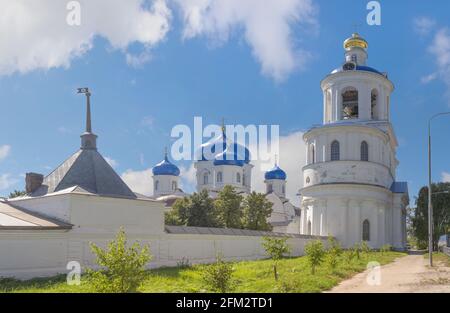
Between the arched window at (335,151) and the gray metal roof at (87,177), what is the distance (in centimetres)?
2210

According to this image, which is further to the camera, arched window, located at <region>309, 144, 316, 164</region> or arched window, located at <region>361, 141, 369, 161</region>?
arched window, located at <region>309, 144, 316, 164</region>

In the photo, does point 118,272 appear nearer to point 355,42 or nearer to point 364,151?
point 364,151

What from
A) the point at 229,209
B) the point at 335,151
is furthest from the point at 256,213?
the point at 335,151

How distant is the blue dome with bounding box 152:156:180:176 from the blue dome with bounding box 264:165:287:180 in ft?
43.5

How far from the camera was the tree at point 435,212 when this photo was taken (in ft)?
169

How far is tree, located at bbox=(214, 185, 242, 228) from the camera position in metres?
46.0

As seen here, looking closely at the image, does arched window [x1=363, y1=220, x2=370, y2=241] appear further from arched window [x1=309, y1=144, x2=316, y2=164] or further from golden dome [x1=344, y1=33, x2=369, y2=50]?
golden dome [x1=344, y1=33, x2=369, y2=50]

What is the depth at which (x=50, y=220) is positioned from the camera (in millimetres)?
23047

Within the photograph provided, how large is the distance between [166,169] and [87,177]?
46290 mm

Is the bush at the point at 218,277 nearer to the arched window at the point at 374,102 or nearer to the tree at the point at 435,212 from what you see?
the arched window at the point at 374,102

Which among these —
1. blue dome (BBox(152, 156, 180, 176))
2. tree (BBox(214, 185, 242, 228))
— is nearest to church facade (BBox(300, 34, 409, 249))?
tree (BBox(214, 185, 242, 228))

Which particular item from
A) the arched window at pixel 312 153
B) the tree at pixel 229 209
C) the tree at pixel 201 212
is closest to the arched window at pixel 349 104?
the arched window at pixel 312 153
